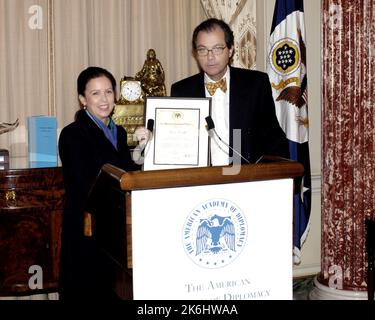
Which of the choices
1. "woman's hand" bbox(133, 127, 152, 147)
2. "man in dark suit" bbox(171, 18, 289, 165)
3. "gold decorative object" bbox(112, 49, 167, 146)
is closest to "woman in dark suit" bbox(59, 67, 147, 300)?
"woman's hand" bbox(133, 127, 152, 147)

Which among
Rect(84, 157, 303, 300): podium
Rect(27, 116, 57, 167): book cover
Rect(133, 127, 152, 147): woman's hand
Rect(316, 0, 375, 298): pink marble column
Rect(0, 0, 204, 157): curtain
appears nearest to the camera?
Rect(84, 157, 303, 300): podium

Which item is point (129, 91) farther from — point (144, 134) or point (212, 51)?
point (144, 134)

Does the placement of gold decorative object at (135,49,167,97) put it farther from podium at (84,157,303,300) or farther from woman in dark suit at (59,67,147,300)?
podium at (84,157,303,300)

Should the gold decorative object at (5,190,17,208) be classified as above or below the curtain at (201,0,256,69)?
below

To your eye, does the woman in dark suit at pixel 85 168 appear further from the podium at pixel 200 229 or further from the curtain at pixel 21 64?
the curtain at pixel 21 64

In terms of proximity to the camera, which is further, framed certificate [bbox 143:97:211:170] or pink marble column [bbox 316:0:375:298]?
pink marble column [bbox 316:0:375:298]

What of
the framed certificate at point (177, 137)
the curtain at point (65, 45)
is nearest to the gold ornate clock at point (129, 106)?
the curtain at point (65, 45)

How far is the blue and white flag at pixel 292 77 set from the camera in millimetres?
4270

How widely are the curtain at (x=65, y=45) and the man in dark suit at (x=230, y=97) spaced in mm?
1408

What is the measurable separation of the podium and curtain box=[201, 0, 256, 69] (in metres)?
2.33

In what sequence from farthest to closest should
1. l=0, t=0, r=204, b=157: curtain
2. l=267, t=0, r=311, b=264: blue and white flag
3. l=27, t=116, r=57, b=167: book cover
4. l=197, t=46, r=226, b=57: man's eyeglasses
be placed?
1. l=0, t=0, r=204, b=157: curtain
2. l=267, t=0, r=311, b=264: blue and white flag
3. l=27, t=116, r=57, b=167: book cover
4. l=197, t=46, r=226, b=57: man's eyeglasses

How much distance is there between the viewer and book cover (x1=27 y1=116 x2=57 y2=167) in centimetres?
409

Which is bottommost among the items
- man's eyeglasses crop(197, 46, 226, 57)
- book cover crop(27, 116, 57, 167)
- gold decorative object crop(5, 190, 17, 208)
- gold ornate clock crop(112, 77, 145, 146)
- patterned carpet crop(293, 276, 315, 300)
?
patterned carpet crop(293, 276, 315, 300)
